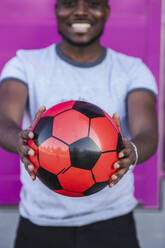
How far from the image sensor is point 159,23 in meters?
1.97

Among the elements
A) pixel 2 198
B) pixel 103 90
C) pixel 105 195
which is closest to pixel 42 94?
pixel 103 90

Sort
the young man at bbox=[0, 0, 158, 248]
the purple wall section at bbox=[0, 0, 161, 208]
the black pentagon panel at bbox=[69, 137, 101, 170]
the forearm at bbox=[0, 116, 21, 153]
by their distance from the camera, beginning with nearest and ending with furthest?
the black pentagon panel at bbox=[69, 137, 101, 170]
the forearm at bbox=[0, 116, 21, 153]
the young man at bbox=[0, 0, 158, 248]
the purple wall section at bbox=[0, 0, 161, 208]

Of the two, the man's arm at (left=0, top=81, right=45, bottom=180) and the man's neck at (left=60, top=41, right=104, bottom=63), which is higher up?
the man's neck at (left=60, top=41, right=104, bottom=63)

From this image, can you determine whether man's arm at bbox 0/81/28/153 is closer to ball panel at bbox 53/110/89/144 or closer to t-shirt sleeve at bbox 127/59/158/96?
ball panel at bbox 53/110/89/144

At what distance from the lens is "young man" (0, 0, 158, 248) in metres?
1.29

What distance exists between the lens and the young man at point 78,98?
129 centimetres

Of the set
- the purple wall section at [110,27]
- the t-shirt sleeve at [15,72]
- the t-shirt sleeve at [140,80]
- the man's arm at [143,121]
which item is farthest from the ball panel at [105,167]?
the purple wall section at [110,27]

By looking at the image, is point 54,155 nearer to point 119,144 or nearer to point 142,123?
point 119,144

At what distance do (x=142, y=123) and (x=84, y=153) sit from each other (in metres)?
0.44

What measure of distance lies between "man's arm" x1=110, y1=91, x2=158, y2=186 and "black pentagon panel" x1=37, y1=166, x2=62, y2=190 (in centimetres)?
27

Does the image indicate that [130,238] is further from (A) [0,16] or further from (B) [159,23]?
(A) [0,16]

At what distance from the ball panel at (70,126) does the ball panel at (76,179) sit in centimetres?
10

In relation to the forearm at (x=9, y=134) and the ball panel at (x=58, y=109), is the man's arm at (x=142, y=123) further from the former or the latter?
the forearm at (x=9, y=134)

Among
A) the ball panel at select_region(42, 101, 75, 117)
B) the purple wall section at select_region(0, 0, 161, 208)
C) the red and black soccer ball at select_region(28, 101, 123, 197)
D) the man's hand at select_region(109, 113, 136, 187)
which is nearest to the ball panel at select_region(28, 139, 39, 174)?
the red and black soccer ball at select_region(28, 101, 123, 197)
